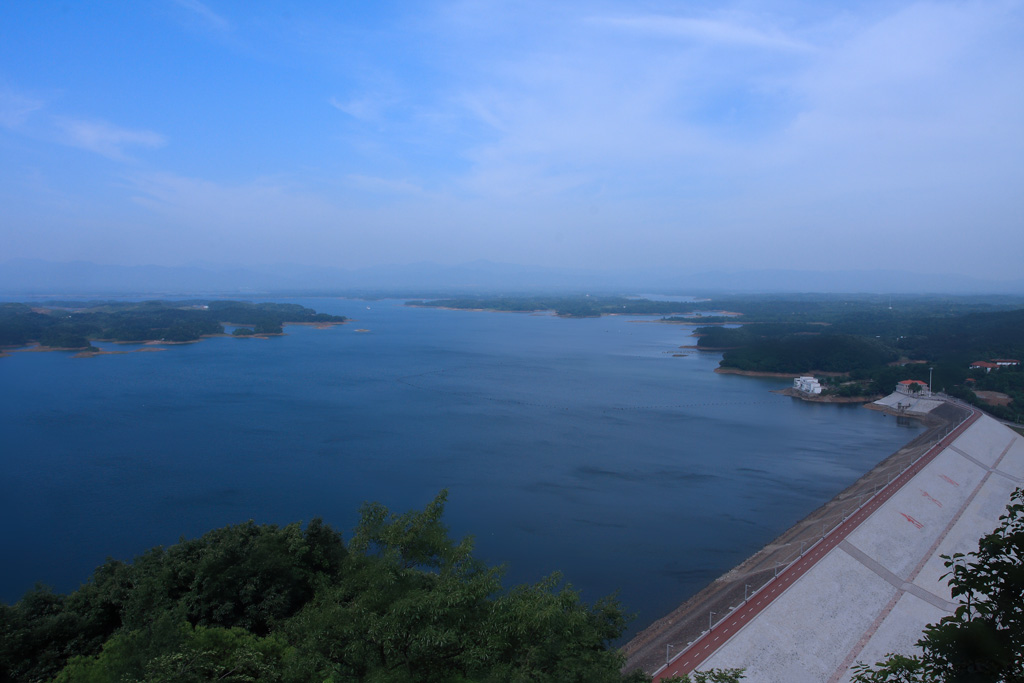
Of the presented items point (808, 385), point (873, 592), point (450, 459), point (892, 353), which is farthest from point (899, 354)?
point (450, 459)

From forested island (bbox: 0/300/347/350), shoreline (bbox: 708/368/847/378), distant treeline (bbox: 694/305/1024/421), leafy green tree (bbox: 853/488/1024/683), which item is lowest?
shoreline (bbox: 708/368/847/378)

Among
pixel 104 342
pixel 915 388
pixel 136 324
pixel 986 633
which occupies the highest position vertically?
pixel 986 633

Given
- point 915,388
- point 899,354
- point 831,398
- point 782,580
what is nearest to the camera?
point 782,580

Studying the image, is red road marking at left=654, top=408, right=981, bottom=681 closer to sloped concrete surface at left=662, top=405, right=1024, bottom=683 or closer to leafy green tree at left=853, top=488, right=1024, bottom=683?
sloped concrete surface at left=662, top=405, right=1024, bottom=683

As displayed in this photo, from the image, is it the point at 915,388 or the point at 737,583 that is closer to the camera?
the point at 737,583

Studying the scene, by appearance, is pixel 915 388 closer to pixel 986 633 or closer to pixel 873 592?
pixel 873 592

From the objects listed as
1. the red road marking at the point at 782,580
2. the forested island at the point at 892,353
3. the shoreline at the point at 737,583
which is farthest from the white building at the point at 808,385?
the red road marking at the point at 782,580

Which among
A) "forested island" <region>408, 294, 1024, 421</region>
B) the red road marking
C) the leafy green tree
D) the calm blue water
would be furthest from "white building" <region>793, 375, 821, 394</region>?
the leafy green tree

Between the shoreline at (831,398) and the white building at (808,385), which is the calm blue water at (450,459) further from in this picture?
the white building at (808,385)
